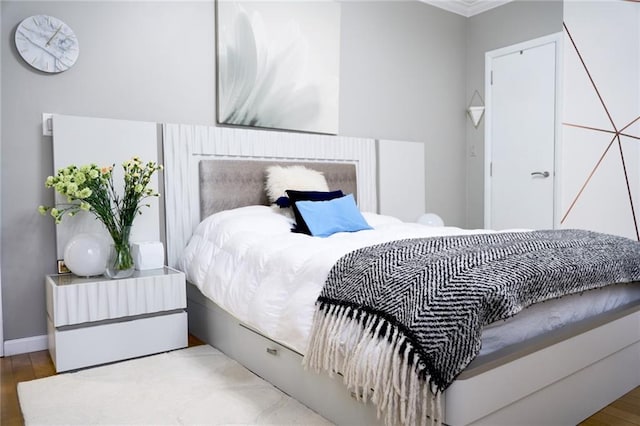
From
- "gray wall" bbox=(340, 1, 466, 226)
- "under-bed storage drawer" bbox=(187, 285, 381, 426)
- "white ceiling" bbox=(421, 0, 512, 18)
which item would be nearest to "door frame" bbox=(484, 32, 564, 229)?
"gray wall" bbox=(340, 1, 466, 226)

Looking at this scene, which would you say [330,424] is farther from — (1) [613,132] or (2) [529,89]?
(2) [529,89]

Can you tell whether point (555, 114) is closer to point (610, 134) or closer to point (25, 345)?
point (610, 134)

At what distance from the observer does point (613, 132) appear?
3.77 m

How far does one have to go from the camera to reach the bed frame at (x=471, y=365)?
4.69ft

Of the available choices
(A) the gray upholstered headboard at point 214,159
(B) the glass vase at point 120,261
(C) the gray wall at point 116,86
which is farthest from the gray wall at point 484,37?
(B) the glass vase at point 120,261

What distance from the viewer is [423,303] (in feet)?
4.50

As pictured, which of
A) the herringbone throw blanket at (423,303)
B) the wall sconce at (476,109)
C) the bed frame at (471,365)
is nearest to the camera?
the herringbone throw blanket at (423,303)

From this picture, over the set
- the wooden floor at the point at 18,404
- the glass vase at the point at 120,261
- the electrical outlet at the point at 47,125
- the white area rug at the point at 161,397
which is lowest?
the wooden floor at the point at 18,404

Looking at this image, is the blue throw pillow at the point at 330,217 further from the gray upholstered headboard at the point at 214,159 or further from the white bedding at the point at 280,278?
the gray upholstered headboard at the point at 214,159

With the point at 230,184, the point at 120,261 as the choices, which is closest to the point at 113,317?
the point at 120,261

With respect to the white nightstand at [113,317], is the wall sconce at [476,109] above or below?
above

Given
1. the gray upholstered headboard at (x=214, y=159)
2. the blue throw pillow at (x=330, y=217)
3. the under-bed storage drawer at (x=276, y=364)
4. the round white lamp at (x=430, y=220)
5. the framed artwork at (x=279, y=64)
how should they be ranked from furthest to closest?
the round white lamp at (x=430, y=220)
the framed artwork at (x=279, y=64)
the gray upholstered headboard at (x=214, y=159)
the blue throw pillow at (x=330, y=217)
the under-bed storage drawer at (x=276, y=364)

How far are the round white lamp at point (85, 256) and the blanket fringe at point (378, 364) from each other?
1446 millimetres

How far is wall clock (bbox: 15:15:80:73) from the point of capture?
8.54 ft
